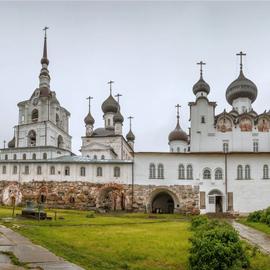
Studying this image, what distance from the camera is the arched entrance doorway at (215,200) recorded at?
4052 cm

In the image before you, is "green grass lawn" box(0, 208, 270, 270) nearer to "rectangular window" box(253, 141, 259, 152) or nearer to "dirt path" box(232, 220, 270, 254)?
"dirt path" box(232, 220, 270, 254)

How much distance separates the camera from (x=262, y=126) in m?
45.8

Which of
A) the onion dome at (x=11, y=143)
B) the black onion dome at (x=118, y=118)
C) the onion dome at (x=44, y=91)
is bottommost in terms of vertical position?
the onion dome at (x=11, y=143)

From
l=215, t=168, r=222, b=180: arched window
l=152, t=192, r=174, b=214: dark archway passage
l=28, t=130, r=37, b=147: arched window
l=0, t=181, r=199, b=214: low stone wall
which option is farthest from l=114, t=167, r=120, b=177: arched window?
l=28, t=130, r=37, b=147: arched window

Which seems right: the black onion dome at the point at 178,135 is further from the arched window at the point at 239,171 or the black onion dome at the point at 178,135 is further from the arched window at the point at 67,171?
the arched window at the point at 67,171

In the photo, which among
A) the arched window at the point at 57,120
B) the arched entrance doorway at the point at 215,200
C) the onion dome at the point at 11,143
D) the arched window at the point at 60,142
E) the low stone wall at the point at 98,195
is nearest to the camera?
the arched entrance doorway at the point at 215,200

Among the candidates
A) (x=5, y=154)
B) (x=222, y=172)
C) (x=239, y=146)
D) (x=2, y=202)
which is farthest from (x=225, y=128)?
(x=5, y=154)

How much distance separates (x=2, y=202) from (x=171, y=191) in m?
Answer: 18.8

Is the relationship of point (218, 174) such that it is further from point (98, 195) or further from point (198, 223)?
point (198, 223)

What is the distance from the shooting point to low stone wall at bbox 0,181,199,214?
4062cm

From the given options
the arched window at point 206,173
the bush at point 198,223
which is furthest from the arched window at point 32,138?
the bush at point 198,223

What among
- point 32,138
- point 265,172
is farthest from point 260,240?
point 32,138

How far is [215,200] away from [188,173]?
3.86 metres

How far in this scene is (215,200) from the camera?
133 ft
